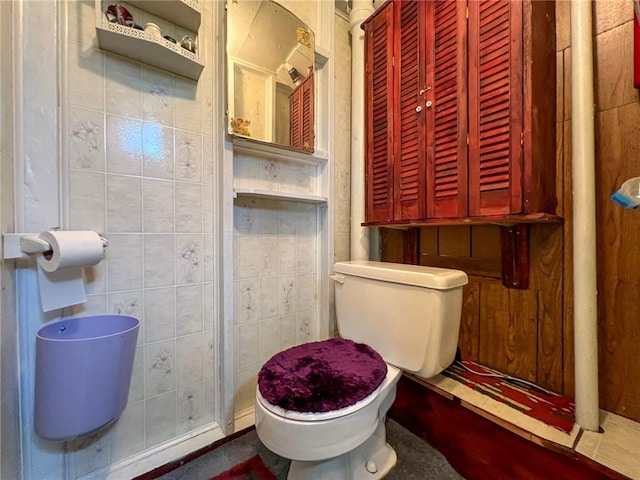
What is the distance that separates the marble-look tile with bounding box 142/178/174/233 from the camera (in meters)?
1.02

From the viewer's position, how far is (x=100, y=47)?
3.06 feet

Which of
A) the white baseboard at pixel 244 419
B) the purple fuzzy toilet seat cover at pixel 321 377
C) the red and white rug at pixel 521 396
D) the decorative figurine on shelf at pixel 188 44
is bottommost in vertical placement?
the white baseboard at pixel 244 419

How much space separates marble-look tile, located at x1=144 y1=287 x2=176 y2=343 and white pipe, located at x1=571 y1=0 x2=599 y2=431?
1.42m

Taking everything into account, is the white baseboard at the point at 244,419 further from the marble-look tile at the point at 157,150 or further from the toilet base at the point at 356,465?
the marble-look tile at the point at 157,150

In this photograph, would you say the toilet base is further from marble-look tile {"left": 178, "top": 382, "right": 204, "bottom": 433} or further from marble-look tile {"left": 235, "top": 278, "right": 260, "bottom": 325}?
marble-look tile {"left": 235, "top": 278, "right": 260, "bottom": 325}

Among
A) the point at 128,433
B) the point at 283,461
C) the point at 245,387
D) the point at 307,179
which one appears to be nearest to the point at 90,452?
the point at 128,433

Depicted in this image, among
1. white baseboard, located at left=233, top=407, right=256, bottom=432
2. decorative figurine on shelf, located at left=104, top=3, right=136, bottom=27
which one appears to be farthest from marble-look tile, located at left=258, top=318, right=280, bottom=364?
decorative figurine on shelf, located at left=104, top=3, right=136, bottom=27

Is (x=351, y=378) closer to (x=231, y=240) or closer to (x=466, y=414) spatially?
(x=466, y=414)

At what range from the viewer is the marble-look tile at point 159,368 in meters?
1.04

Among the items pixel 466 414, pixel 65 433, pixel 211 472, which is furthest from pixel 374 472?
pixel 65 433

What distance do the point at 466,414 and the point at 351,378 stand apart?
49cm

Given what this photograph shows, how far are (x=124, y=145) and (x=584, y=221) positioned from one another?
61.7 inches

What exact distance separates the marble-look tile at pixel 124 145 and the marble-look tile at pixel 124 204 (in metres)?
0.04

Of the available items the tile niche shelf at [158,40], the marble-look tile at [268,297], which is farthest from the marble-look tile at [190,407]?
the tile niche shelf at [158,40]
